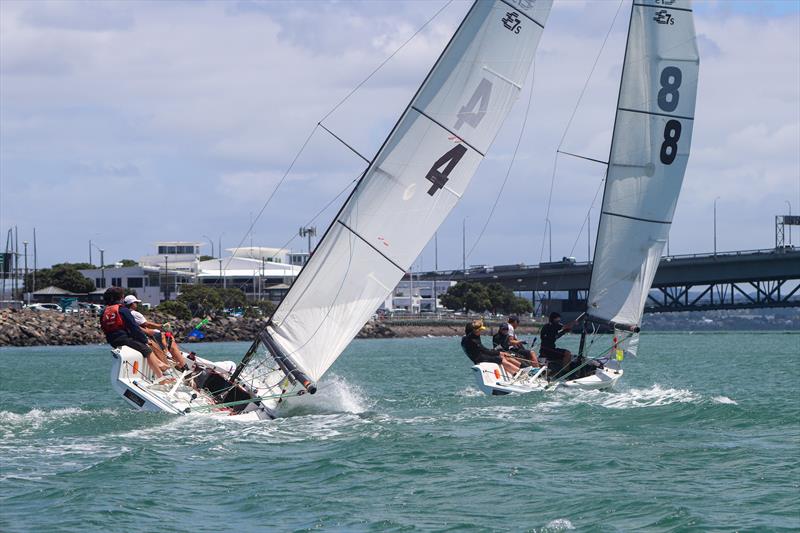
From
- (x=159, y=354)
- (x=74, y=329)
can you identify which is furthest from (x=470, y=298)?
(x=159, y=354)

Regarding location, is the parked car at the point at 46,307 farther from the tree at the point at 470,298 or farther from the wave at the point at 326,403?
the wave at the point at 326,403

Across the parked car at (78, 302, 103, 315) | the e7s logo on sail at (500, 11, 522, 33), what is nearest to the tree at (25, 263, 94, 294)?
the parked car at (78, 302, 103, 315)

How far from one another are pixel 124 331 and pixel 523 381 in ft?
28.1

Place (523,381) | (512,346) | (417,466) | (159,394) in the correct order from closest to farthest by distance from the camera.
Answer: (417,466) < (159,394) < (523,381) < (512,346)

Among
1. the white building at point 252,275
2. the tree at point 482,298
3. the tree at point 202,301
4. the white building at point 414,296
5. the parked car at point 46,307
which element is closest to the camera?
the tree at point 202,301

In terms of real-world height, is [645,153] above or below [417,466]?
above

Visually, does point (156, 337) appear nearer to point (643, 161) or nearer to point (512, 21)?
point (512, 21)

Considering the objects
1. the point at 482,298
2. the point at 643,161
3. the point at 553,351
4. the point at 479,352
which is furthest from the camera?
the point at 482,298

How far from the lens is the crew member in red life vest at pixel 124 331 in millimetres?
20344

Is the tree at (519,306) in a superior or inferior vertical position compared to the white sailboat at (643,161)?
inferior

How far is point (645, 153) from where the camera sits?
91.3ft

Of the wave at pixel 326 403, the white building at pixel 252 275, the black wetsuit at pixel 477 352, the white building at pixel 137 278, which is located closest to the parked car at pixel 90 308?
the white building at pixel 137 278

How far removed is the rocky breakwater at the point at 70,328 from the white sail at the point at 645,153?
46.3 m

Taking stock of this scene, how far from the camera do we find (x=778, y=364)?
47500 mm
